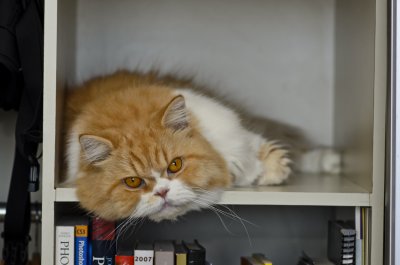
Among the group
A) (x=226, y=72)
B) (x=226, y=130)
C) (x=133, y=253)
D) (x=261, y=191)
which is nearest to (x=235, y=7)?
(x=226, y=72)

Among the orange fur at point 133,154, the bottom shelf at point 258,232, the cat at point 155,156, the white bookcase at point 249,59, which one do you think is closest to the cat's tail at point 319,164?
the white bookcase at point 249,59

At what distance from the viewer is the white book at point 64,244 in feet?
4.77

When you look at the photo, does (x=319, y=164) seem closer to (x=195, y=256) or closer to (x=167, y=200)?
(x=195, y=256)

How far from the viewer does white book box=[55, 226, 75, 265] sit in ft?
4.77

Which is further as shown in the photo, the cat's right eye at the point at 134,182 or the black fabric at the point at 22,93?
the black fabric at the point at 22,93

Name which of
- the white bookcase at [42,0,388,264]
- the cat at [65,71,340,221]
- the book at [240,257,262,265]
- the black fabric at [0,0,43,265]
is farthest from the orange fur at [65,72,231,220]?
the white bookcase at [42,0,388,264]

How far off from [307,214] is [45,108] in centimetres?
94

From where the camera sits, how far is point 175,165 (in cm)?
142

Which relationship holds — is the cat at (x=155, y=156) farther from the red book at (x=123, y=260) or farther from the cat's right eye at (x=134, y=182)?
the red book at (x=123, y=260)

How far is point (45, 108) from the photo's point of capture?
4.65 feet

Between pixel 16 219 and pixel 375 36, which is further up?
pixel 375 36

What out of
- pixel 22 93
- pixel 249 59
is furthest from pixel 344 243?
pixel 22 93

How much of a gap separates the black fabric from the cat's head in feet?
0.58

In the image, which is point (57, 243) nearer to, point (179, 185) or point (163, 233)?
point (179, 185)
